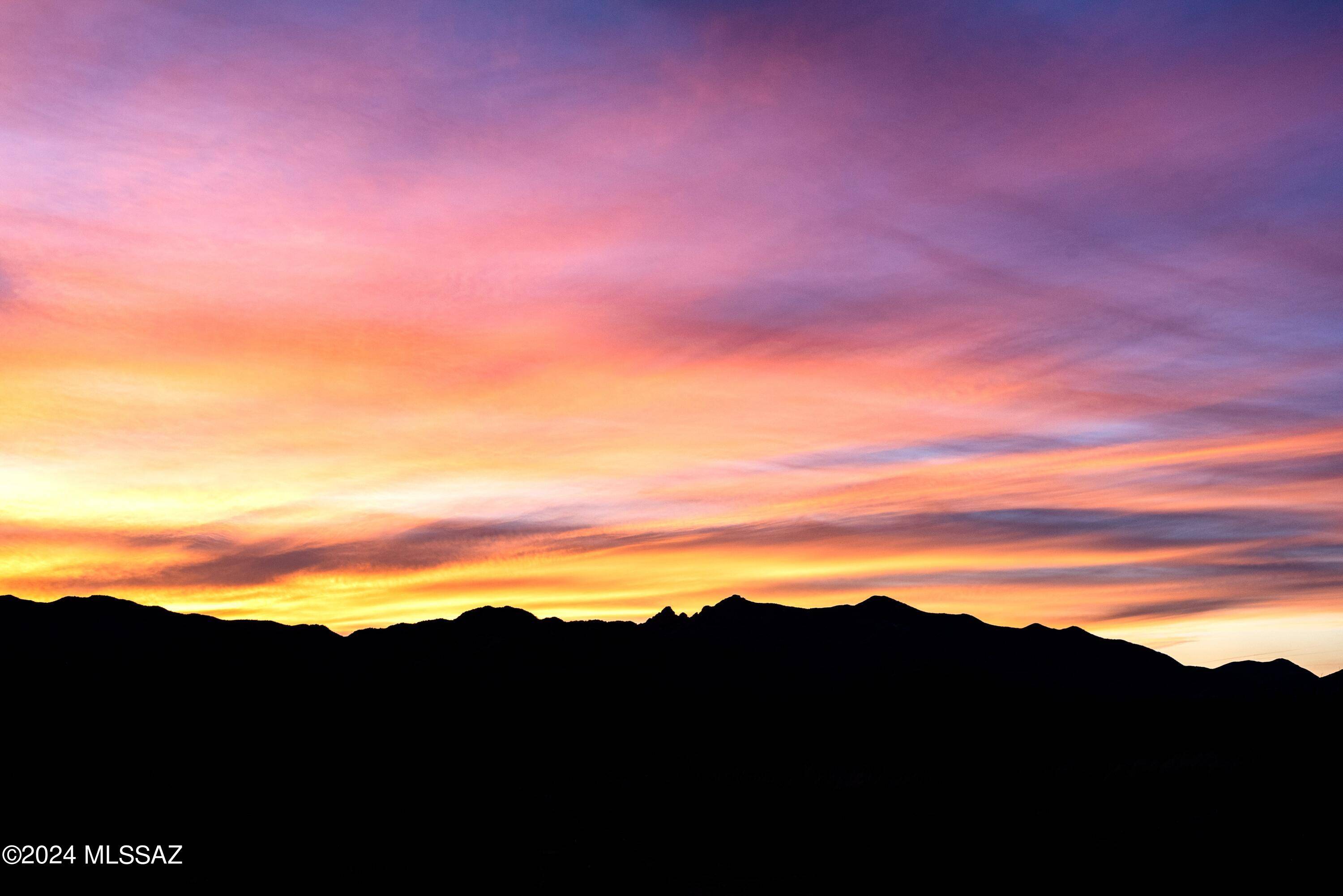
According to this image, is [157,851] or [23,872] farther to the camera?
[157,851]

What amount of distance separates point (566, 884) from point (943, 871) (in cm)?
6179

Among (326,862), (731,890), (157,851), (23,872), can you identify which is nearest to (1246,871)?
(731,890)

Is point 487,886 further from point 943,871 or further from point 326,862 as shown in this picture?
point 943,871

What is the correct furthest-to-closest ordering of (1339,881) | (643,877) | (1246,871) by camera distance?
(643,877) → (1246,871) → (1339,881)

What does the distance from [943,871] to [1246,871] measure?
45340 millimetres

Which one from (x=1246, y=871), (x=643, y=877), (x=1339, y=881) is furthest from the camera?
(x=643, y=877)

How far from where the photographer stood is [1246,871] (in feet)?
597

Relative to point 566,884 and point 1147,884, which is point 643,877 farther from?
point 1147,884

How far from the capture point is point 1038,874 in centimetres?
19200

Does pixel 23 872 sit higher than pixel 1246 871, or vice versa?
pixel 23 872

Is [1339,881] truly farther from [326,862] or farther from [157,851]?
[157,851]

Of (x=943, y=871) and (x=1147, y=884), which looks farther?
(x=943, y=871)

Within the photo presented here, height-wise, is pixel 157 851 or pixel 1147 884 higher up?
pixel 157 851

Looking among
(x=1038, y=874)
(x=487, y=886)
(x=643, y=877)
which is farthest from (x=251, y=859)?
(x=1038, y=874)
